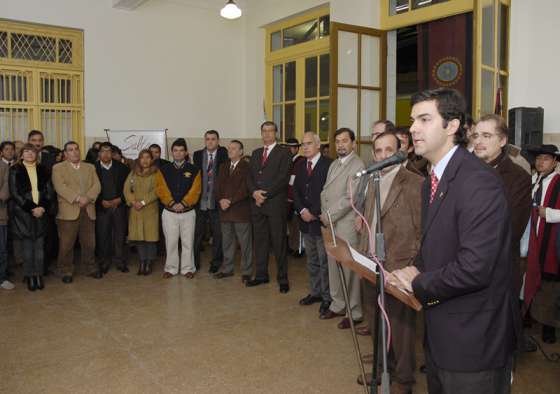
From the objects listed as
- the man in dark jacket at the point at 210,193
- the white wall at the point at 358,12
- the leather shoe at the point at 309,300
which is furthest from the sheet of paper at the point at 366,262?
the white wall at the point at 358,12

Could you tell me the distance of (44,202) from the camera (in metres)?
5.12

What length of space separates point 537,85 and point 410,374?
3.72 meters

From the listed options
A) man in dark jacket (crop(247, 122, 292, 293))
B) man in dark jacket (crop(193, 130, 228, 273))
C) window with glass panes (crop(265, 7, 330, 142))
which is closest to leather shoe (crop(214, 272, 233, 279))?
man in dark jacket (crop(193, 130, 228, 273))

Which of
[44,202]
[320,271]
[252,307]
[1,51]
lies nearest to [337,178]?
[320,271]

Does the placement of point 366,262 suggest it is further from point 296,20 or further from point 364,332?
point 296,20

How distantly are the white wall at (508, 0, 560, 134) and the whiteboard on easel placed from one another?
5.08m

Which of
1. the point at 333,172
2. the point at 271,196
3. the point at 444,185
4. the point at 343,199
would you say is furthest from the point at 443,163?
the point at 271,196

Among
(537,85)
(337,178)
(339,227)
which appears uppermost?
(537,85)

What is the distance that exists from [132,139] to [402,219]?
578 centimetres

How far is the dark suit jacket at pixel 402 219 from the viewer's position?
287cm

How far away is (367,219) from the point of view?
3100 millimetres

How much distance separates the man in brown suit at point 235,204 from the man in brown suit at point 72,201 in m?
1.37

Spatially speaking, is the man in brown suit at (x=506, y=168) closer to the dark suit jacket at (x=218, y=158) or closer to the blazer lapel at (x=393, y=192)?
the blazer lapel at (x=393, y=192)

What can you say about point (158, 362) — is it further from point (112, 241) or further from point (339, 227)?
point (112, 241)
